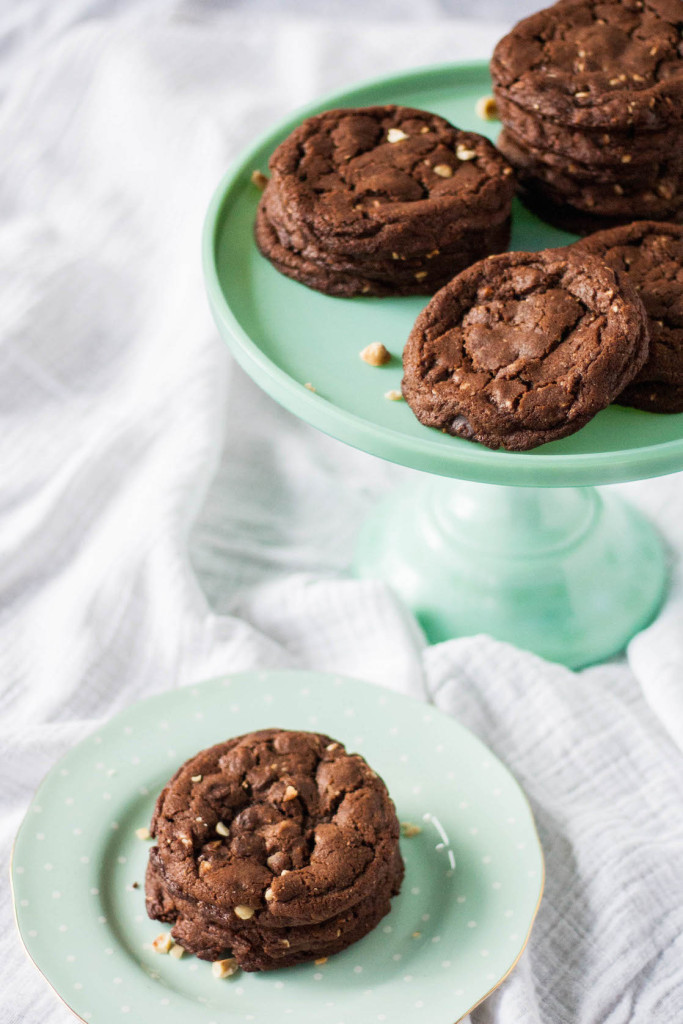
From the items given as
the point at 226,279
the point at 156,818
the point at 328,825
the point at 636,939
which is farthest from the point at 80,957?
the point at 226,279

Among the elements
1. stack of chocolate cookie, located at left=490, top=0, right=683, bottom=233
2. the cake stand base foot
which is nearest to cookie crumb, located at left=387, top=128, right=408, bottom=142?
stack of chocolate cookie, located at left=490, top=0, right=683, bottom=233

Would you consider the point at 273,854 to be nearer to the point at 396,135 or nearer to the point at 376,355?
the point at 376,355

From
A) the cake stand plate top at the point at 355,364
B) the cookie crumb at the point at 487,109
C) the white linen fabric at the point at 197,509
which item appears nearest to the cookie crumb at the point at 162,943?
the white linen fabric at the point at 197,509

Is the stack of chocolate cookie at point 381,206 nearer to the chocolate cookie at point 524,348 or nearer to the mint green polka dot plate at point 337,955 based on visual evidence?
the chocolate cookie at point 524,348

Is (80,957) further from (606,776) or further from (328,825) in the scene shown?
(606,776)

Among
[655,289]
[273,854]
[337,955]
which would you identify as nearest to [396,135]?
[655,289]

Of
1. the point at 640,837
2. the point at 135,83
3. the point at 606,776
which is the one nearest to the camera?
the point at 640,837
